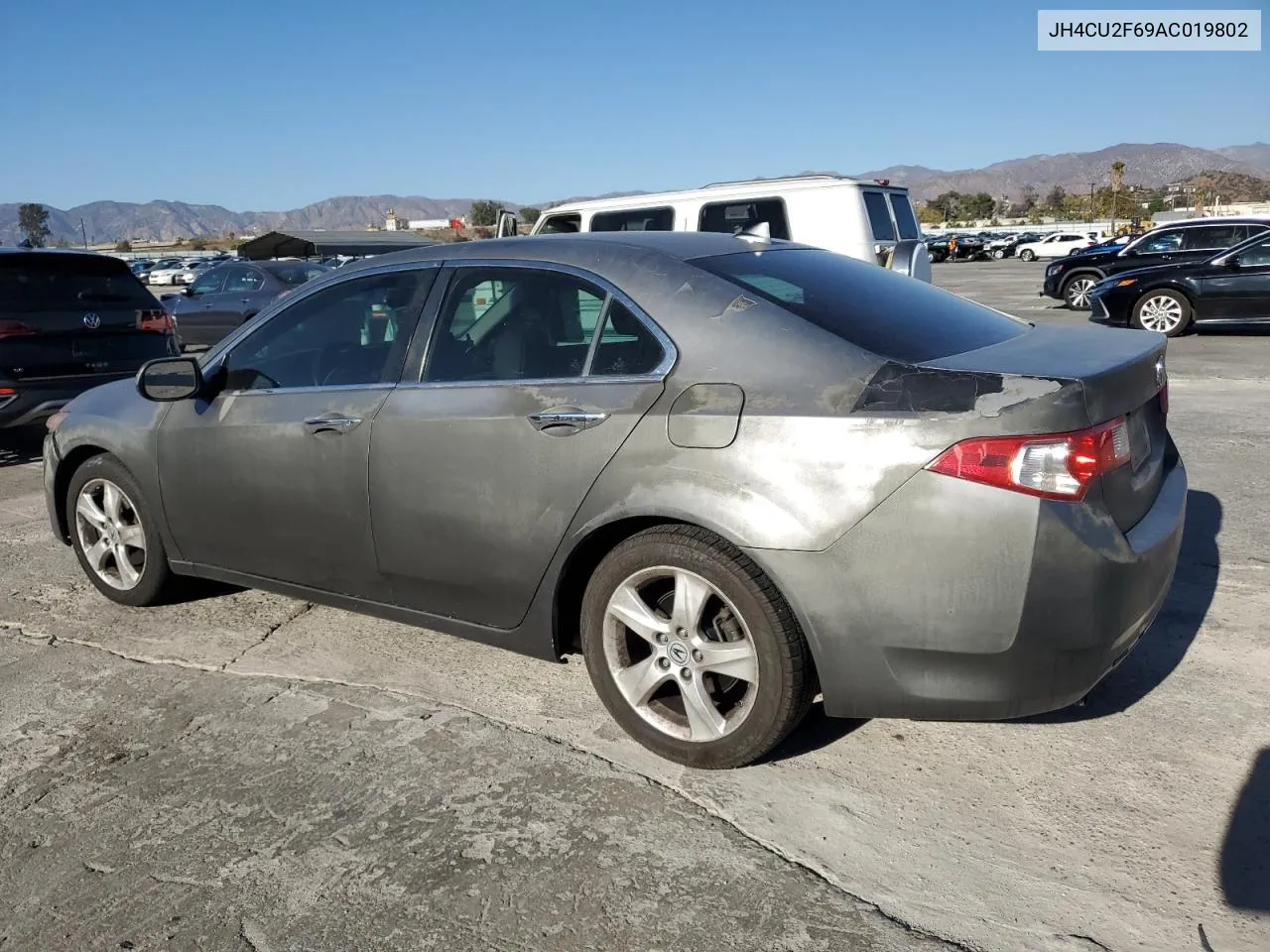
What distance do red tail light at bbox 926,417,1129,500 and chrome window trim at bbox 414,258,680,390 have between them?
90 centimetres

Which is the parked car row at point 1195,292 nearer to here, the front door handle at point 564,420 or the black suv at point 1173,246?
the black suv at point 1173,246

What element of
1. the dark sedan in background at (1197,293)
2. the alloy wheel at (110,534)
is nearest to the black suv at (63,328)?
the alloy wheel at (110,534)

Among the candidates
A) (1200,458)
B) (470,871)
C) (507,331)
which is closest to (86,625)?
(507,331)

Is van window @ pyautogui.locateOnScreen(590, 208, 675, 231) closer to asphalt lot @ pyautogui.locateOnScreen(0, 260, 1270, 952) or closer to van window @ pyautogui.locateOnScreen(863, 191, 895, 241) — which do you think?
van window @ pyautogui.locateOnScreen(863, 191, 895, 241)

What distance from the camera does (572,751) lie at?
11.1 ft

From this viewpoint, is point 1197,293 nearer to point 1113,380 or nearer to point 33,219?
point 1113,380

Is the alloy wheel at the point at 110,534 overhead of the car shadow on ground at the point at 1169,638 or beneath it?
overhead

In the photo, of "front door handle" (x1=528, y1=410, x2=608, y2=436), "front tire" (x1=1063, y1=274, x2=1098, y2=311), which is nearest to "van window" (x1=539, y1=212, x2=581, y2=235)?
"front door handle" (x1=528, y1=410, x2=608, y2=436)

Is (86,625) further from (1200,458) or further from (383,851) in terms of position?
(1200,458)

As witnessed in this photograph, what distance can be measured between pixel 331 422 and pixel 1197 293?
1372 cm

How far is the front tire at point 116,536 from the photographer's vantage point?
4676 mm

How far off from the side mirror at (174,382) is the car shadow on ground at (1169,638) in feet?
11.1

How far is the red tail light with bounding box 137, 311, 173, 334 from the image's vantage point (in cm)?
842

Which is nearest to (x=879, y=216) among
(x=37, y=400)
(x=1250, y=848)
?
(x=37, y=400)
